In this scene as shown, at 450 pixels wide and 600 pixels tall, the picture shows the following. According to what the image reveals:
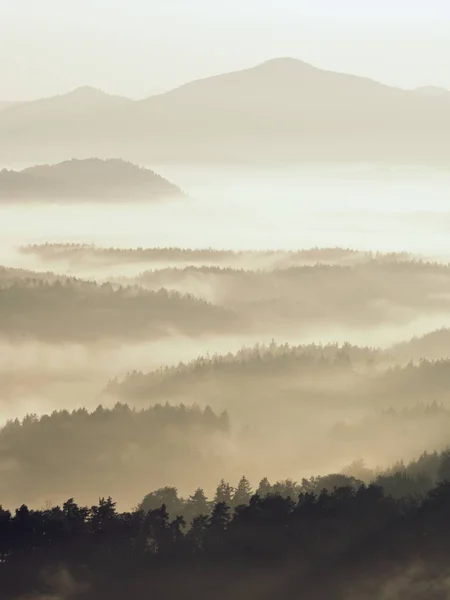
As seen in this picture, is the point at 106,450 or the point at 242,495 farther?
the point at 106,450

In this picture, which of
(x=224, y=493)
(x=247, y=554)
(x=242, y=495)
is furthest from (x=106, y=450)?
(x=247, y=554)

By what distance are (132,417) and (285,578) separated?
322 feet

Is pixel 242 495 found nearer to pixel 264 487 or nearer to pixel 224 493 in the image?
pixel 264 487

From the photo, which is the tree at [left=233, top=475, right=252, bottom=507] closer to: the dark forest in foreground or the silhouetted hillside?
the dark forest in foreground

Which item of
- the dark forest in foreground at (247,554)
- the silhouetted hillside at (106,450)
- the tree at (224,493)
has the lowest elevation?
the dark forest in foreground at (247,554)

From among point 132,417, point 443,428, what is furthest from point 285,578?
Answer: point 132,417

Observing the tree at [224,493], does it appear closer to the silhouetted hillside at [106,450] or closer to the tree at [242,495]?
the tree at [242,495]

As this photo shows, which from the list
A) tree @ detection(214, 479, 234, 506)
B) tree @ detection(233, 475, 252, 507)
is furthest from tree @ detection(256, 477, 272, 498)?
tree @ detection(214, 479, 234, 506)

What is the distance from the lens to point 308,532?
315 ft

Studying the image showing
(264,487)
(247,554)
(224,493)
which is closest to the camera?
(247,554)

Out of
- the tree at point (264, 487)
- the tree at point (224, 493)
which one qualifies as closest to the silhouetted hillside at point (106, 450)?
the tree at point (224, 493)

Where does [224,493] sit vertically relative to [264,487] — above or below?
below

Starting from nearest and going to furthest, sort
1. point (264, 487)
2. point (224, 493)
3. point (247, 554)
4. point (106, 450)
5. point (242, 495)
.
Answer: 1. point (247, 554)
2. point (242, 495)
3. point (264, 487)
4. point (224, 493)
5. point (106, 450)

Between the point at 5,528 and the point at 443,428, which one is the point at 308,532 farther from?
the point at 443,428
